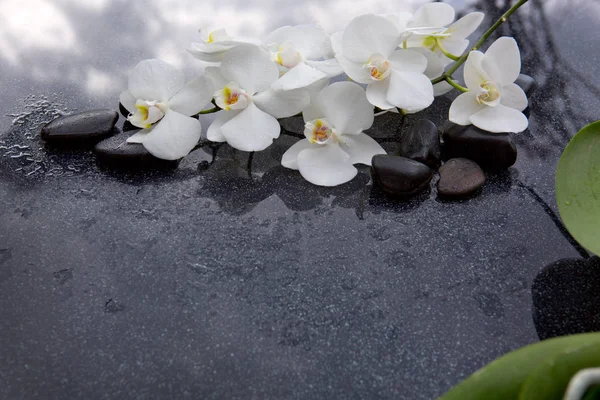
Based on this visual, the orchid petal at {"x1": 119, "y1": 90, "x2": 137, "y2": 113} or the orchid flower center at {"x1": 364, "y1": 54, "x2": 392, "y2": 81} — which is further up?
the orchid flower center at {"x1": 364, "y1": 54, "x2": 392, "y2": 81}

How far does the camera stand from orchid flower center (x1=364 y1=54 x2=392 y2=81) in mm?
471

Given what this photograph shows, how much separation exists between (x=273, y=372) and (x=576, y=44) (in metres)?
0.50

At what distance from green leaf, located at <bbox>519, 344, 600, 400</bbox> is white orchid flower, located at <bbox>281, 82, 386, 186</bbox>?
0.24 m

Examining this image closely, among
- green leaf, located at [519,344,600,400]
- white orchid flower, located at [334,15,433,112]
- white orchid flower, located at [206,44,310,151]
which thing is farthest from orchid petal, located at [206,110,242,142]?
green leaf, located at [519,344,600,400]

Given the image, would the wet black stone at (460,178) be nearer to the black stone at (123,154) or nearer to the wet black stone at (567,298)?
the wet black stone at (567,298)

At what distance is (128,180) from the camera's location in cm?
47

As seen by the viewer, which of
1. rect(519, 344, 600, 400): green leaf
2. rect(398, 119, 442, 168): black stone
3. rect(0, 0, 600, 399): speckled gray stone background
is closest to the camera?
rect(519, 344, 600, 400): green leaf

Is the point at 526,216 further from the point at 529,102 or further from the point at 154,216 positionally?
the point at 154,216

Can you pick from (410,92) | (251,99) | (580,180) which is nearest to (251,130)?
(251,99)

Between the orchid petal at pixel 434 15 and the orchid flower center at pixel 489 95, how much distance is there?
0.08 metres

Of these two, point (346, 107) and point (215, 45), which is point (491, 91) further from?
point (215, 45)

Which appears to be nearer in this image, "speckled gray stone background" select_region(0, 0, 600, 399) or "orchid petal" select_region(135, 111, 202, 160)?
"speckled gray stone background" select_region(0, 0, 600, 399)

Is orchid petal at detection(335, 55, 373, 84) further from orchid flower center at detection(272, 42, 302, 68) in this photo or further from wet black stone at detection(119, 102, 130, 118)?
wet black stone at detection(119, 102, 130, 118)

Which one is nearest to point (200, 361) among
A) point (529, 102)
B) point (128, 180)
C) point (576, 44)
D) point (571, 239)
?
point (128, 180)
